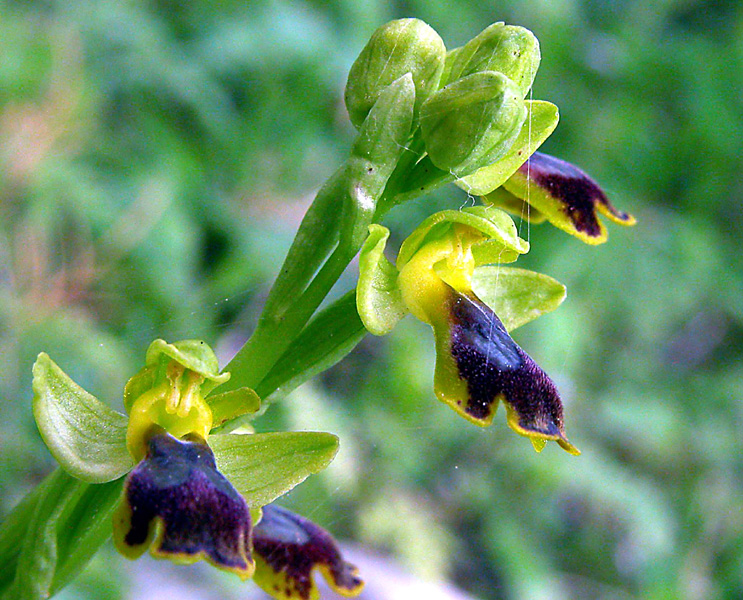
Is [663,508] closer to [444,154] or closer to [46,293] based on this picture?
[46,293]

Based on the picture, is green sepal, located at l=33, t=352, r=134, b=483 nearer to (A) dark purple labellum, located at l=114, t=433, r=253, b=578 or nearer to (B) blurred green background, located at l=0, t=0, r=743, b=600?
(A) dark purple labellum, located at l=114, t=433, r=253, b=578

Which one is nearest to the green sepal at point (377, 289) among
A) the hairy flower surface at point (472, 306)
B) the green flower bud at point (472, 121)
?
the hairy flower surface at point (472, 306)

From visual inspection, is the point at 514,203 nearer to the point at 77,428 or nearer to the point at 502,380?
the point at 502,380

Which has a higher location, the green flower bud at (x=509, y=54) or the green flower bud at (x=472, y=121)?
the green flower bud at (x=509, y=54)

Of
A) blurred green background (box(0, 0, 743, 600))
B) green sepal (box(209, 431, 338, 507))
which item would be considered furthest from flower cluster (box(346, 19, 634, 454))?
blurred green background (box(0, 0, 743, 600))

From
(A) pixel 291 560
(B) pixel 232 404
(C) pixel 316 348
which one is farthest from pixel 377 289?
(A) pixel 291 560

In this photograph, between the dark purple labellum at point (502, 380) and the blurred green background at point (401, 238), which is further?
the blurred green background at point (401, 238)

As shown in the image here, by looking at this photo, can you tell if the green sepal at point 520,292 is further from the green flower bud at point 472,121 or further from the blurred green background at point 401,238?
the blurred green background at point 401,238
